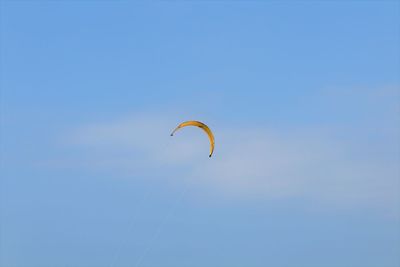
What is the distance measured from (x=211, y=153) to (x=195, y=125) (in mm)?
3914

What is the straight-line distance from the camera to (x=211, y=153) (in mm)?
44750

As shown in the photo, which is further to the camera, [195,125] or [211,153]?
[195,125]

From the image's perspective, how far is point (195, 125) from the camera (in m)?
47.7

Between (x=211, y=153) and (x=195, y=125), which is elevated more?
(x=195, y=125)
